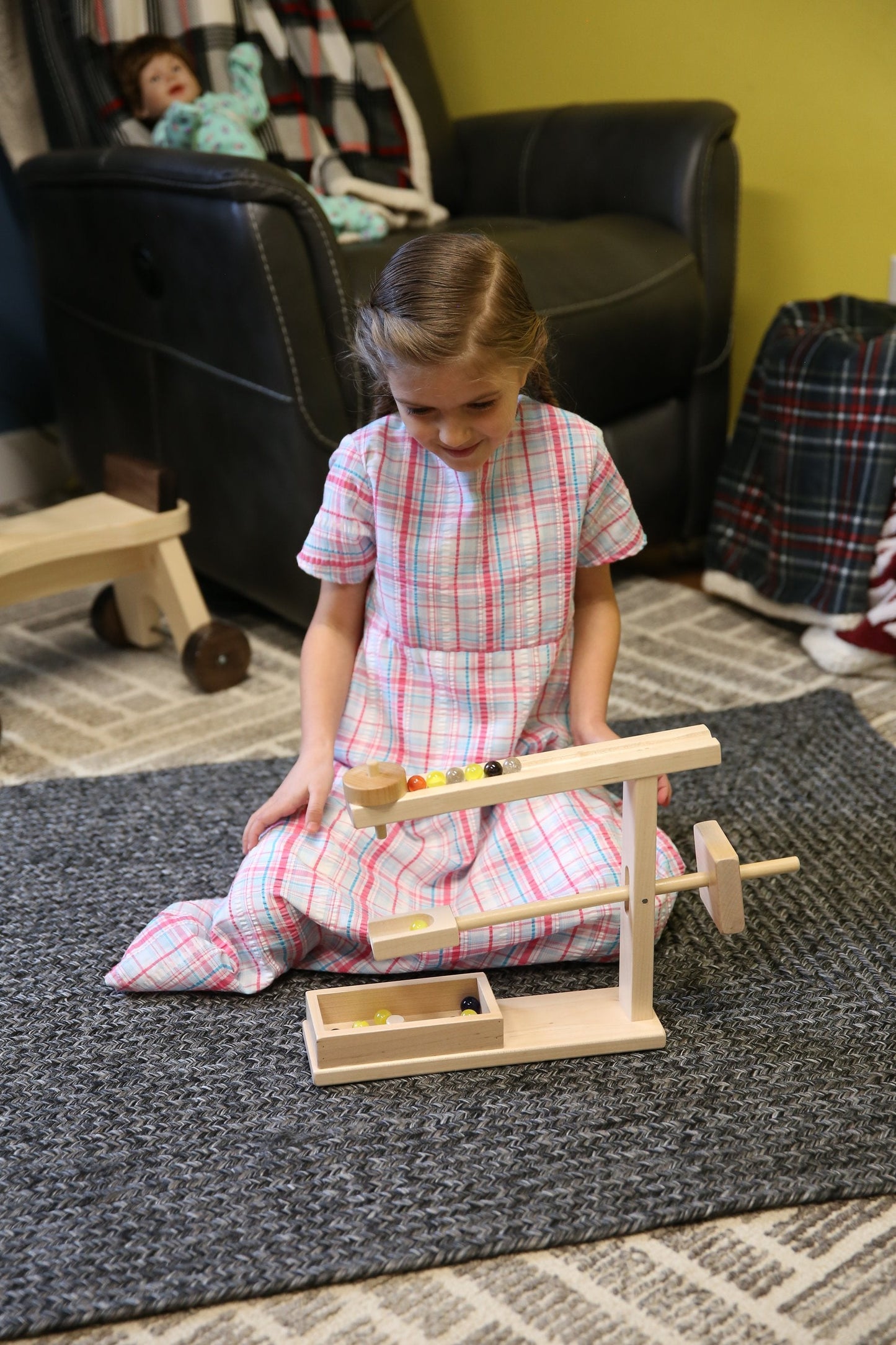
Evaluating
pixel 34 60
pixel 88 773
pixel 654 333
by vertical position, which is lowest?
pixel 88 773

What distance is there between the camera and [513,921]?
2.72 ft

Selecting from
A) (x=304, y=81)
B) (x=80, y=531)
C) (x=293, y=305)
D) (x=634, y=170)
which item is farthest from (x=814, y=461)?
(x=304, y=81)

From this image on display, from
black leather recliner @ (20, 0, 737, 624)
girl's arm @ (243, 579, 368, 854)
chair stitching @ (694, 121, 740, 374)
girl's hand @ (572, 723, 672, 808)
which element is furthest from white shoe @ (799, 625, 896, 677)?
girl's arm @ (243, 579, 368, 854)

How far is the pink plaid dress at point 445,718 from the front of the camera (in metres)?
0.90

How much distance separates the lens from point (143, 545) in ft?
4.64

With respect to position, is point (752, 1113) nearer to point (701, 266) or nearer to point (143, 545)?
point (143, 545)

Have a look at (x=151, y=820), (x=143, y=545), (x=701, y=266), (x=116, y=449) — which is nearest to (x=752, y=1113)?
(x=151, y=820)

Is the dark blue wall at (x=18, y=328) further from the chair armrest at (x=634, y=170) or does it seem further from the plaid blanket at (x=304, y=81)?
the chair armrest at (x=634, y=170)

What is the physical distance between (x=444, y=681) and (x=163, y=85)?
3.50 ft

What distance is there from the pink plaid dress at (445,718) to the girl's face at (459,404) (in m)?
0.07

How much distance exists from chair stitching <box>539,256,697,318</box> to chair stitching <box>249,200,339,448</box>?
0.27 m

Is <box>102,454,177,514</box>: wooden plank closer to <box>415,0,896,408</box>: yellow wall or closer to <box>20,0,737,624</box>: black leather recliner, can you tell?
<box>20,0,737,624</box>: black leather recliner

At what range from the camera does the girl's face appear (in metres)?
0.80

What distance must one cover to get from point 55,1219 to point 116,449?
116 centimetres
